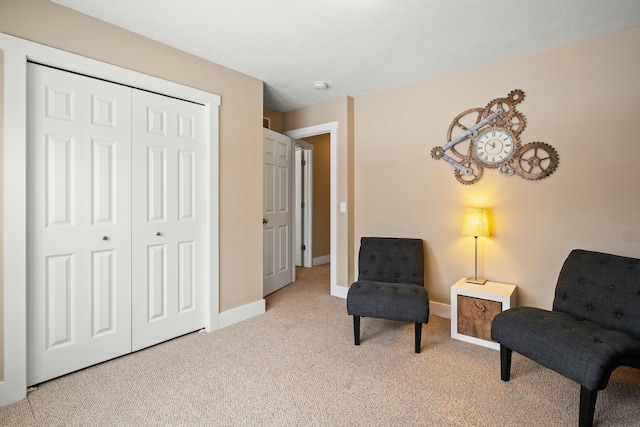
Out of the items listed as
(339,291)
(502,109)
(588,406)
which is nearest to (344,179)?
(339,291)

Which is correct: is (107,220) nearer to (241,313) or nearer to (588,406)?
(241,313)

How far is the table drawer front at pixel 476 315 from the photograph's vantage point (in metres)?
2.55

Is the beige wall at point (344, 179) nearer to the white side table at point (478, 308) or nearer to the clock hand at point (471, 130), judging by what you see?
the clock hand at point (471, 130)

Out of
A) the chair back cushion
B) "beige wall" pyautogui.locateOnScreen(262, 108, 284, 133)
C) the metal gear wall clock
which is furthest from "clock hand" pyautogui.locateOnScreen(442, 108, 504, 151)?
"beige wall" pyautogui.locateOnScreen(262, 108, 284, 133)

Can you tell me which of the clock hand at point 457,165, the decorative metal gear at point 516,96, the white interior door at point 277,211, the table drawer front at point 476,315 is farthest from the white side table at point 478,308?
the white interior door at point 277,211

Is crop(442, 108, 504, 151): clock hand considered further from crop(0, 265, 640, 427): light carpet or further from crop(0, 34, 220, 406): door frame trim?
crop(0, 34, 220, 406): door frame trim

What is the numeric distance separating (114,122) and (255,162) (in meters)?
1.24

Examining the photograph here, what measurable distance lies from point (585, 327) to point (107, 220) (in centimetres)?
312

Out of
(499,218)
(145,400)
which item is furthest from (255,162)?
(499,218)

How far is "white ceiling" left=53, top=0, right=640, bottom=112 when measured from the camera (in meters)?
2.01

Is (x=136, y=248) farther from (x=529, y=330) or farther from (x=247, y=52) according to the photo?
(x=529, y=330)

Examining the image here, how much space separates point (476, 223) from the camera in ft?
9.03

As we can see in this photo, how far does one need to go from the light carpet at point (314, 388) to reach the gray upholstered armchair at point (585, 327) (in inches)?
10.0

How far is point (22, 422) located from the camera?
1668 millimetres
